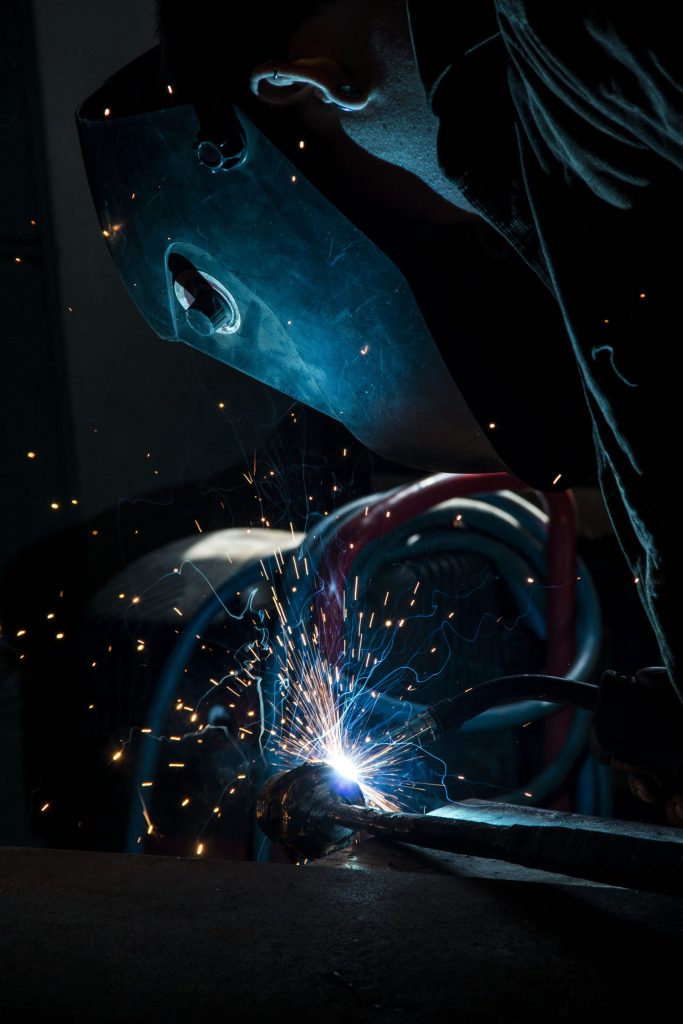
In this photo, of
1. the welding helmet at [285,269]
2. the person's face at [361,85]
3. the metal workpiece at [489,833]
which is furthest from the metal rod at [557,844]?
the person's face at [361,85]

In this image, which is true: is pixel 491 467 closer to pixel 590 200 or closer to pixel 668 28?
pixel 590 200

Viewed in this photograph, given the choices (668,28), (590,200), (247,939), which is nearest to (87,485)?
(247,939)

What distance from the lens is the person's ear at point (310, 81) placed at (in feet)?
3.93

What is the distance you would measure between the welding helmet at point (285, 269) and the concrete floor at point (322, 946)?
0.67 metres

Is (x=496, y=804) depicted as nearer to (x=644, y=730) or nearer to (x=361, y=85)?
(x=644, y=730)

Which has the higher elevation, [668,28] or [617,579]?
[668,28]

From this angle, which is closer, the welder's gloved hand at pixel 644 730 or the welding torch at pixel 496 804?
the welding torch at pixel 496 804

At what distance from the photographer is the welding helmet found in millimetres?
1405

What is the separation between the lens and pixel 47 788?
2531 mm

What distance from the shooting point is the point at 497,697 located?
1.58 m

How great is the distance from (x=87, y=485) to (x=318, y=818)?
151cm

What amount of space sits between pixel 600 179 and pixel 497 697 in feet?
3.12

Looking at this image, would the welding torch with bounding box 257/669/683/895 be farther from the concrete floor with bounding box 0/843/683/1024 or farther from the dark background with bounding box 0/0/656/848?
the dark background with bounding box 0/0/656/848

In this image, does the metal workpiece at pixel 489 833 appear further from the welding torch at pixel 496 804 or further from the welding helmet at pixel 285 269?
the welding helmet at pixel 285 269
